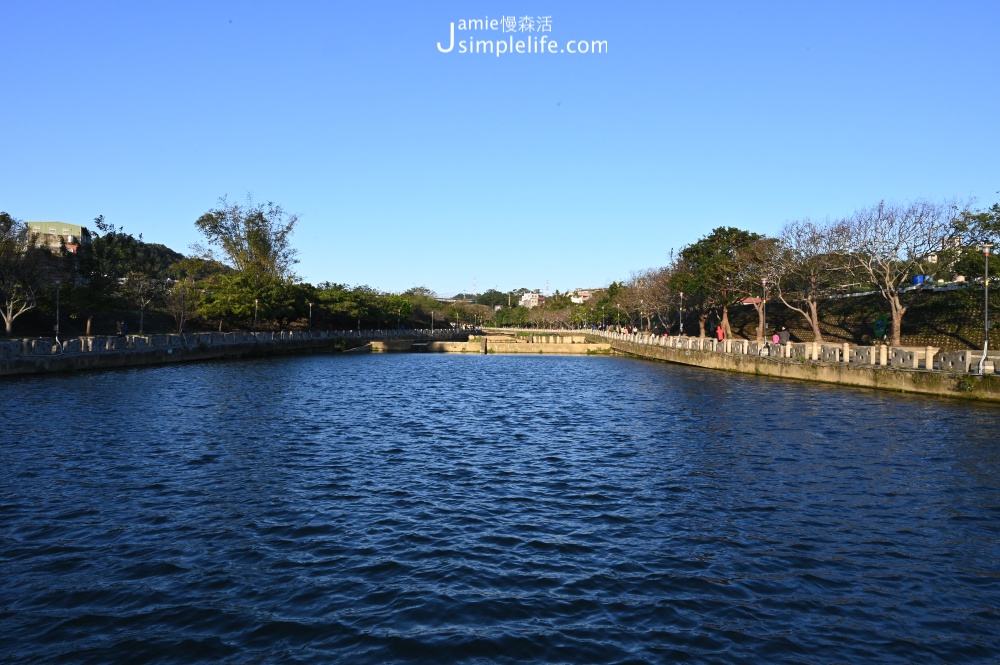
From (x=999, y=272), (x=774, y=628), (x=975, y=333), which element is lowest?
(x=774, y=628)

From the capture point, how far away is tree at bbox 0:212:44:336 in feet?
160

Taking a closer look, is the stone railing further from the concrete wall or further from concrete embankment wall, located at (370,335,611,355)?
concrete embankment wall, located at (370,335,611,355)

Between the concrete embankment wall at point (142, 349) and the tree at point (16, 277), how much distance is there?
7.83 metres

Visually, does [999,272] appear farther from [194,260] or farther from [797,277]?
[194,260]

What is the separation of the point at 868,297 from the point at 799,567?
206 feet

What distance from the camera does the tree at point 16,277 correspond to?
160 feet

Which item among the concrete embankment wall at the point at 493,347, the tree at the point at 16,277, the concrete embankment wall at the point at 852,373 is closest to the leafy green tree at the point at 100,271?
the tree at the point at 16,277

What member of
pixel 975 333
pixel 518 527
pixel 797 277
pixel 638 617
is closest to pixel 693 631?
pixel 638 617

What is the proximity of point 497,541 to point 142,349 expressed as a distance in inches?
1832

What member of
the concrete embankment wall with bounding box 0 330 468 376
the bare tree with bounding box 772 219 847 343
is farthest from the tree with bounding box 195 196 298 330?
the bare tree with bounding box 772 219 847 343

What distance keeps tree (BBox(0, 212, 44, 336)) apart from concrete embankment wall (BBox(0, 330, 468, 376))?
783 cm

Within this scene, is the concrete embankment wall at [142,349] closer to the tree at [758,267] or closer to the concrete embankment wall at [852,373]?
the concrete embankment wall at [852,373]

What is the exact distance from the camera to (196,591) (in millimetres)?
9883

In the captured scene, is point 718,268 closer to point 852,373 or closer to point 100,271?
point 852,373
